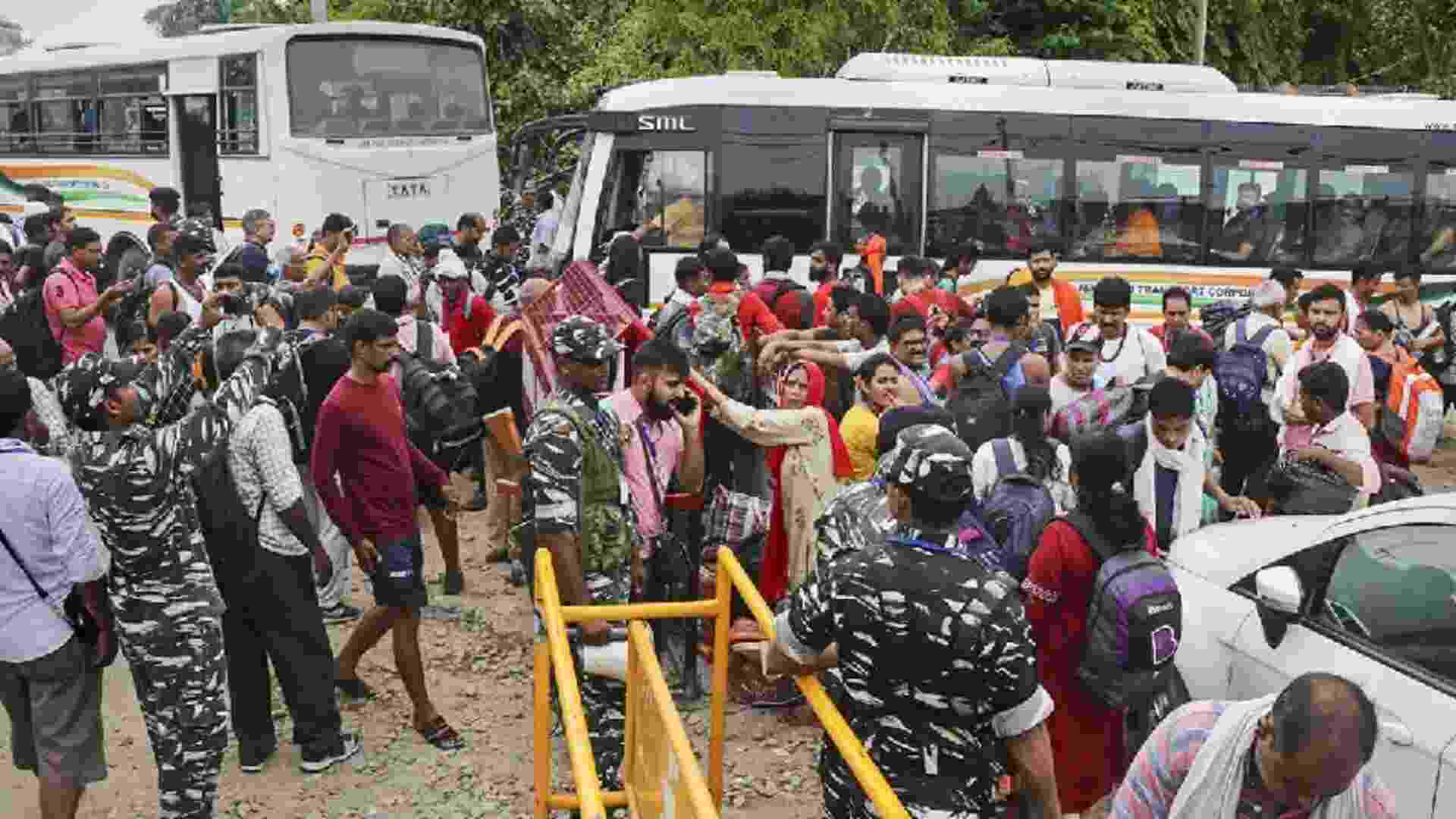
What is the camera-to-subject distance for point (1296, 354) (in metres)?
7.03

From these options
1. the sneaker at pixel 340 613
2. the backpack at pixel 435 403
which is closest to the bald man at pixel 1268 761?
the backpack at pixel 435 403

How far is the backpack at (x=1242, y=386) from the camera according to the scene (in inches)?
280

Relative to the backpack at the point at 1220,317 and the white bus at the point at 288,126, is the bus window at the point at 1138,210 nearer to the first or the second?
the backpack at the point at 1220,317

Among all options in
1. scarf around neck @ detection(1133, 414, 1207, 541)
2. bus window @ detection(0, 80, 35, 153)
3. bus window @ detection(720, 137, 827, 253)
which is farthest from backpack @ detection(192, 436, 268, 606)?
bus window @ detection(0, 80, 35, 153)

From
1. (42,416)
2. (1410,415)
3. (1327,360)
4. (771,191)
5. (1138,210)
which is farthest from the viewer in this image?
(1138,210)

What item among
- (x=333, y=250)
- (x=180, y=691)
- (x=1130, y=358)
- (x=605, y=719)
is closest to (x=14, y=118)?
(x=333, y=250)

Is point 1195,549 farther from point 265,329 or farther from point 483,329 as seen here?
point 483,329

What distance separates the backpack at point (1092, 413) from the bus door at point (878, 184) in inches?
276

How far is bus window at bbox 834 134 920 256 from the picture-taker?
1300cm

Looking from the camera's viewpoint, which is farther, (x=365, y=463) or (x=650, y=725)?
(x=365, y=463)

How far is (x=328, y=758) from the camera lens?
582cm

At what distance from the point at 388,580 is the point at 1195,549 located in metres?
3.30

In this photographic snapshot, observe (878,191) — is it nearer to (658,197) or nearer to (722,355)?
(658,197)

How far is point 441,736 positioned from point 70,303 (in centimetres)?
446
